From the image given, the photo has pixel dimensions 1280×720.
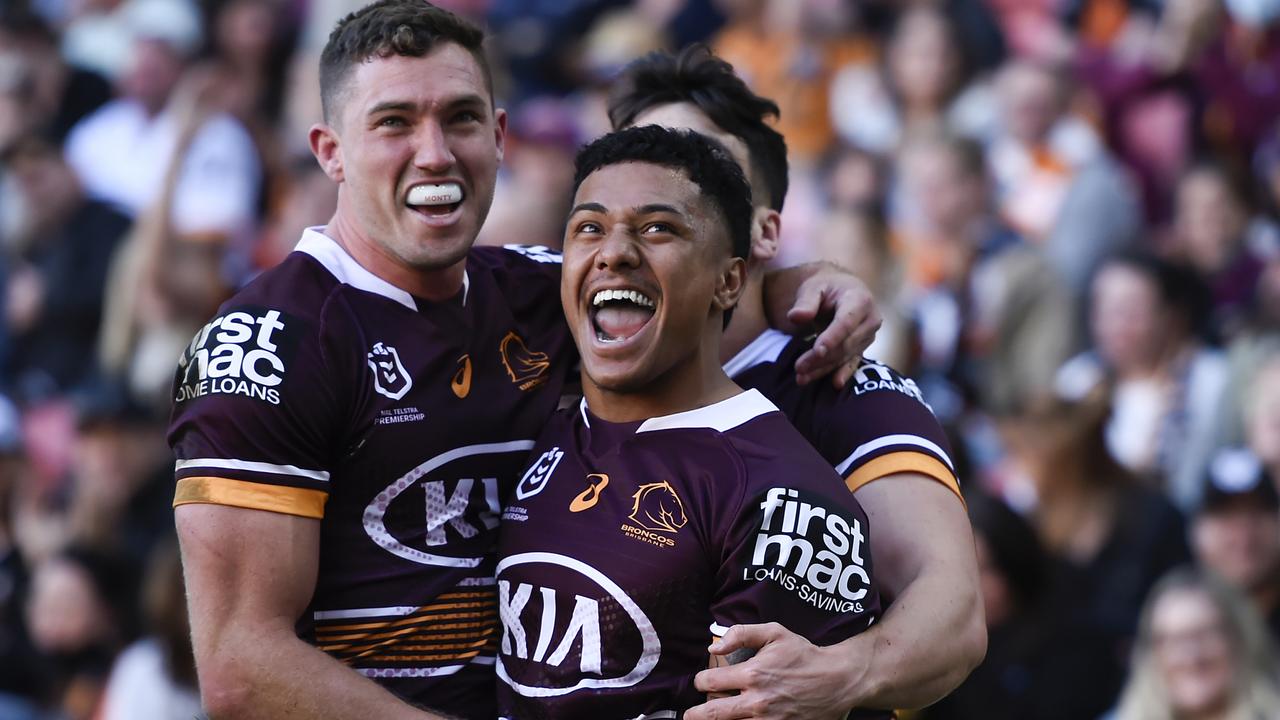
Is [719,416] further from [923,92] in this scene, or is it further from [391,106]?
[923,92]

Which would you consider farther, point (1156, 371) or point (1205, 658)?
point (1156, 371)

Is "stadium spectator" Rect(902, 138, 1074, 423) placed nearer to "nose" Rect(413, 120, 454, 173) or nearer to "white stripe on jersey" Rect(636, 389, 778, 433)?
"white stripe on jersey" Rect(636, 389, 778, 433)

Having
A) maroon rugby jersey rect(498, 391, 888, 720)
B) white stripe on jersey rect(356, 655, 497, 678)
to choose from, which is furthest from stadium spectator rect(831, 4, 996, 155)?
white stripe on jersey rect(356, 655, 497, 678)

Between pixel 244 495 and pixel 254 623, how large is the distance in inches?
9.8

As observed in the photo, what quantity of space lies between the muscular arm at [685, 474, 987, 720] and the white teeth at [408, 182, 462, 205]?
1.11 m

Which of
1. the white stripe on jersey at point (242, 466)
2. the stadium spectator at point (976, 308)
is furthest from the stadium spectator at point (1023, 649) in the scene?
the white stripe on jersey at point (242, 466)

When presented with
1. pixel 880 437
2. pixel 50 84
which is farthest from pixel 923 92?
pixel 880 437

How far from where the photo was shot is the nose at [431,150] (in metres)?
3.96

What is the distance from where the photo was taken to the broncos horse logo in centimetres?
367

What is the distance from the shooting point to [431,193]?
398 cm

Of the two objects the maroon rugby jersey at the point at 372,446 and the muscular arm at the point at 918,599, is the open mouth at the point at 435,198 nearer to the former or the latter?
the maroon rugby jersey at the point at 372,446

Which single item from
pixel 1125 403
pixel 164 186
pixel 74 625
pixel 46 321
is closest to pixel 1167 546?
pixel 1125 403

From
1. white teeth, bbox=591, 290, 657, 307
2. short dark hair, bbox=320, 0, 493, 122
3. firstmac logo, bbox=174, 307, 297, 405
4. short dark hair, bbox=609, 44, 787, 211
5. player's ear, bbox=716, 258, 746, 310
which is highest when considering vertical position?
short dark hair, bbox=609, 44, 787, 211

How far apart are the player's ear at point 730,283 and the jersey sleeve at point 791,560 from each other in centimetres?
45
